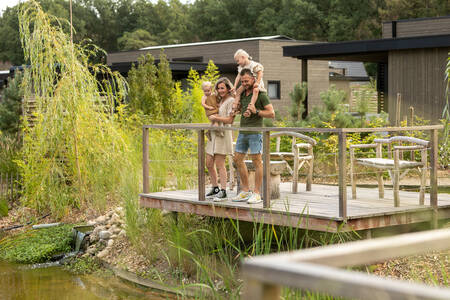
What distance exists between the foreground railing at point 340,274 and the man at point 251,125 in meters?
5.74

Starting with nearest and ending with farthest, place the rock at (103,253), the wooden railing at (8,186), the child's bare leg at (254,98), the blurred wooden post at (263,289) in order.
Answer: the blurred wooden post at (263,289) < the child's bare leg at (254,98) < the rock at (103,253) < the wooden railing at (8,186)

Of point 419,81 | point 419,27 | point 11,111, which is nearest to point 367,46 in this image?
point 419,81

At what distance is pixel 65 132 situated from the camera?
37.9 ft

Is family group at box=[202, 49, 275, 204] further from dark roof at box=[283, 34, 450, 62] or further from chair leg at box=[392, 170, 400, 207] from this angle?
dark roof at box=[283, 34, 450, 62]

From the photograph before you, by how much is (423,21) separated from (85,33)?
4183 cm

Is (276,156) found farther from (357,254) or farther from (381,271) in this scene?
(357,254)

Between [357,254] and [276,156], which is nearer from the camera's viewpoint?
[357,254]

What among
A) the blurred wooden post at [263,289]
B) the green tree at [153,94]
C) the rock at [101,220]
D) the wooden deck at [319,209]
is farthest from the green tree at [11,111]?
the blurred wooden post at [263,289]

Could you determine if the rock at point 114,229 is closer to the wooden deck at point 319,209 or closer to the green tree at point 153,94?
the wooden deck at point 319,209

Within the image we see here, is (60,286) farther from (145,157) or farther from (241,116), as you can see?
(241,116)

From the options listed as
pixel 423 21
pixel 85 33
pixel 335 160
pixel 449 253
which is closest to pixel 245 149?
pixel 449 253

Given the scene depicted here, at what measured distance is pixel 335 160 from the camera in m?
12.6

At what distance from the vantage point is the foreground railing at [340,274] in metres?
1.17

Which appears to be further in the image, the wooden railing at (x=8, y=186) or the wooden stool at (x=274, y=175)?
the wooden railing at (x=8, y=186)
